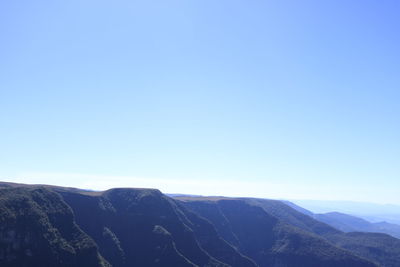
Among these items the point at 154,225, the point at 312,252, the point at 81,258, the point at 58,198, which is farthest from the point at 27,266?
the point at 312,252

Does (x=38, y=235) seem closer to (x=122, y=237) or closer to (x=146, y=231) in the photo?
(x=122, y=237)

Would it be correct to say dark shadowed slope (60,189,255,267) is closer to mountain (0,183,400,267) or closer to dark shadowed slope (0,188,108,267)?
mountain (0,183,400,267)

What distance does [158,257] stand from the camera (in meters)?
129

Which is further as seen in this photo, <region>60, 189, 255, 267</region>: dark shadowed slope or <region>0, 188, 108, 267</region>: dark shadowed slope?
<region>60, 189, 255, 267</region>: dark shadowed slope

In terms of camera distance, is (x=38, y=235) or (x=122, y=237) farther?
(x=122, y=237)

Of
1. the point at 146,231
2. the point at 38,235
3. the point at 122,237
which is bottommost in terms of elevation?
the point at 122,237

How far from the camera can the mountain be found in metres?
99.2

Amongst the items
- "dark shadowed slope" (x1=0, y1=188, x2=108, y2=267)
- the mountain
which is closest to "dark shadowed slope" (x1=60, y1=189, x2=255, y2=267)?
the mountain

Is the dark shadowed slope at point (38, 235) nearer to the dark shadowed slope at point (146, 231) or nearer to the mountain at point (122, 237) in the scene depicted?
the mountain at point (122, 237)

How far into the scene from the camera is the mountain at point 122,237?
99.2m

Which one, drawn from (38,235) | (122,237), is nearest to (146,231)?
(122,237)

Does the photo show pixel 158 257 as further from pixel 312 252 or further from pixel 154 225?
pixel 312 252

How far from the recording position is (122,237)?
13538cm

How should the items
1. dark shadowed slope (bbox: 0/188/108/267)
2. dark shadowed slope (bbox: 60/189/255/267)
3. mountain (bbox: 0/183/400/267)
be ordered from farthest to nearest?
dark shadowed slope (bbox: 60/189/255/267), mountain (bbox: 0/183/400/267), dark shadowed slope (bbox: 0/188/108/267)
